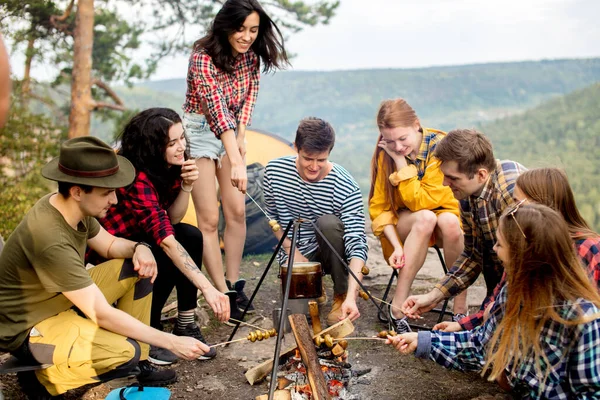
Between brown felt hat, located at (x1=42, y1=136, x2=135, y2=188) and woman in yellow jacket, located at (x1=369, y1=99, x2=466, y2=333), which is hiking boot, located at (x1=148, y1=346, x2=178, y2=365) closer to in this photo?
brown felt hat, located at (x1=42, y1=136, x2=135, y2=188)

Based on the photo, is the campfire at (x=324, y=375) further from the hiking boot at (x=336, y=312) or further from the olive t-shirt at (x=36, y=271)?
the olive t-shirt at (x=36, y=271)

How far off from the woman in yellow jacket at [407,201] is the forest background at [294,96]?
2.57ft

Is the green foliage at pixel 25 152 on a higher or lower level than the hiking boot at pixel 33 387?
higher

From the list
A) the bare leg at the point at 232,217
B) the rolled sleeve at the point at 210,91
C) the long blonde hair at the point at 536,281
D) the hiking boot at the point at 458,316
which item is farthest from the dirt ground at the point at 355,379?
the rolled sleeve at the point at 210,91

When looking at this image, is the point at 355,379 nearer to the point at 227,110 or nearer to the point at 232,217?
the point at 232,217

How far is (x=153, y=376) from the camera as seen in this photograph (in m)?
3.47

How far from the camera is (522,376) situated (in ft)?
8.77

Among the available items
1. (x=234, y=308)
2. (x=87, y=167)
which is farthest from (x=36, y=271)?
(x=234, y=308)

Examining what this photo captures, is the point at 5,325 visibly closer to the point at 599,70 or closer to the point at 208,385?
the point at 208,385

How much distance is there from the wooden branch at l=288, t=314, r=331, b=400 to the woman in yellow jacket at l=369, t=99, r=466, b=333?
1.19 metres

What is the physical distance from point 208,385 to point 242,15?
2418mm

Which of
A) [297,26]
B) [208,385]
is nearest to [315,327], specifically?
[208,385]

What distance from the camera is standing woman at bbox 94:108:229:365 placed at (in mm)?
3621

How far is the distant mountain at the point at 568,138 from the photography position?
1237 centimetres
